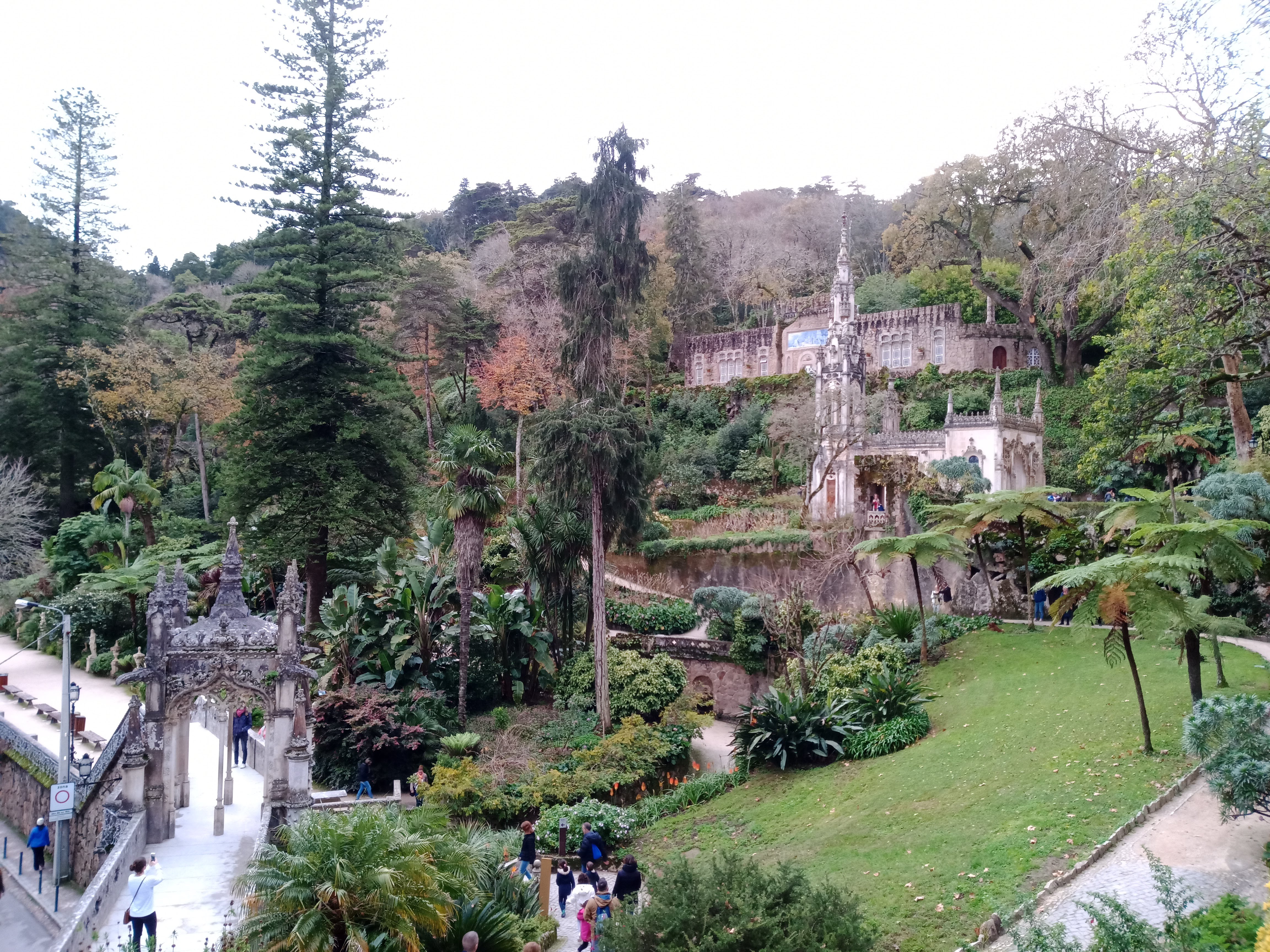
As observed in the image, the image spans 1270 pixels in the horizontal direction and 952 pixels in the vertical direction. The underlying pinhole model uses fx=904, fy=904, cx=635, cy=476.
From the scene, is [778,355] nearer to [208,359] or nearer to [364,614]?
[208,359]

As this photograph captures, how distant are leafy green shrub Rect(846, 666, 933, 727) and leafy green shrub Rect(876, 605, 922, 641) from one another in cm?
331

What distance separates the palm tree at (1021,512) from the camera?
20188 mm

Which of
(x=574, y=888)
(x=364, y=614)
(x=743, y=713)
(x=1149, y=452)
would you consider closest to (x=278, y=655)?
(x=574, y=888)

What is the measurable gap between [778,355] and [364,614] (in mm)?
28982

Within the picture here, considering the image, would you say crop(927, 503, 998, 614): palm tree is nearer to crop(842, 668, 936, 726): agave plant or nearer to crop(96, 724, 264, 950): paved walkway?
crop(842, 668, 936, 726): agave plant

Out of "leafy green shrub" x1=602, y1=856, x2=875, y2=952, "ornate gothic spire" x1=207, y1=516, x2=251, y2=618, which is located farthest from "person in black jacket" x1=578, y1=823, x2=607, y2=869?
"ornate gothic spire" x1=207, y1=516, x2=251, y2=618

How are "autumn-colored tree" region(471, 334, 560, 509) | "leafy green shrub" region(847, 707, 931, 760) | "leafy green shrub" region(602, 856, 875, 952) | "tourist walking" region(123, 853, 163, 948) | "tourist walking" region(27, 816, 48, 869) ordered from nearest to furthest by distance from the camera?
1. "leafy green shrub" region(602, 856, 875, 952)
2. "tourist walking" region(123, 853, 163, 948)
3. "leafy green shrub" region(847, 707, 931, 760)
4. "tourist walking" region(27, 816, 48, 869)
5. "autumn-colored tree" region(471, 334, 560, 509)

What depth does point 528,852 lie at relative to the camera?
1266 cm

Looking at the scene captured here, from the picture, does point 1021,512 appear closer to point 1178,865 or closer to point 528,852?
point 1178,865

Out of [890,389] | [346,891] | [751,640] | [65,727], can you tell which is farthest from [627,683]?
[890,389]

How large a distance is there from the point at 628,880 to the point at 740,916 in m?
3.10

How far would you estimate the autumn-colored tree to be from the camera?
1423 inches

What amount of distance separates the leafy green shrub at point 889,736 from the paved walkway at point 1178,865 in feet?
18.0

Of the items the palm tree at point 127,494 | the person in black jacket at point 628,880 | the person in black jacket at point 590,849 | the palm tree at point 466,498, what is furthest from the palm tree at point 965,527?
the palm tree at point 127,494
